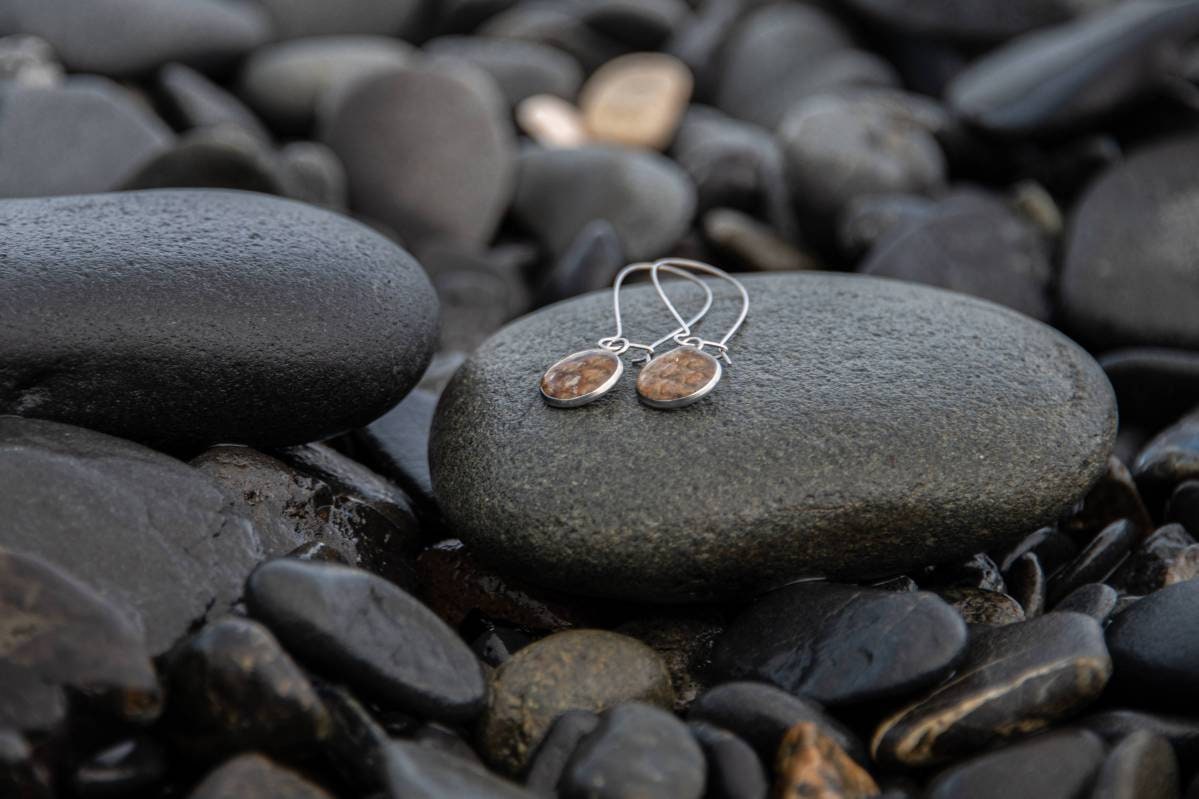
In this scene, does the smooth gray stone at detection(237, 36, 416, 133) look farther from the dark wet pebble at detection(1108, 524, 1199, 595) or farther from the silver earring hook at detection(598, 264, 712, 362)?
the dark wet pebble at detection(1108, 524, 1199, 595)

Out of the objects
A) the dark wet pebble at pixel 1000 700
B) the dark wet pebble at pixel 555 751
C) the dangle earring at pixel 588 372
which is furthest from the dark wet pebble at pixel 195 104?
the dark wet pebble at pixel 1000 700

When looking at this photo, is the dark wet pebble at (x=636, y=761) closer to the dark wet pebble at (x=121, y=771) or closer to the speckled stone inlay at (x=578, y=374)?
the dark wet pebble at (x=121, y=771)

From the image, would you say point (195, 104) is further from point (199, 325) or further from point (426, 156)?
point (199, 325)

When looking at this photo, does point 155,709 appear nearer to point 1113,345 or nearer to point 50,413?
point 50,413

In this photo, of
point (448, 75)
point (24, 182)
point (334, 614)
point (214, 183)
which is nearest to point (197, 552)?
point (334, 614)

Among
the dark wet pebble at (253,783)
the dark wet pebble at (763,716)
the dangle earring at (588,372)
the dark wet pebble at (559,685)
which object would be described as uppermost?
the dangle earring at (588,372)

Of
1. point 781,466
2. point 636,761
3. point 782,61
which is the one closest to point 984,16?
point 782,61
